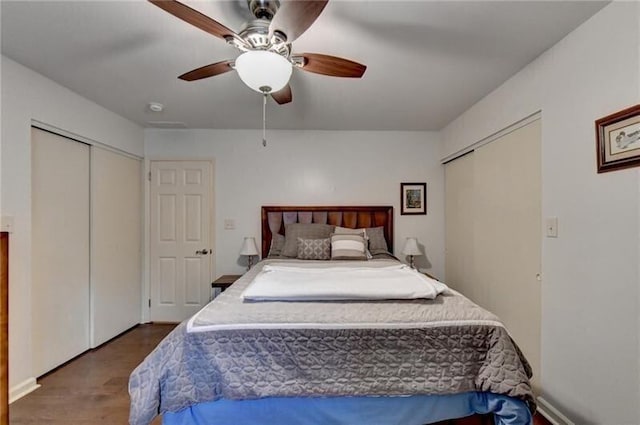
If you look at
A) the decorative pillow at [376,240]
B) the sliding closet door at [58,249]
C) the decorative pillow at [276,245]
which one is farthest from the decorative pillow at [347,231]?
the sliding closet door at [58,249]

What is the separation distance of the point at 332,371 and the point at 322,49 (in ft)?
6.05

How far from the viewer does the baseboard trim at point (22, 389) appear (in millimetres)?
2118

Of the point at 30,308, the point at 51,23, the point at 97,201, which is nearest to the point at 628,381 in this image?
the point at 51,23

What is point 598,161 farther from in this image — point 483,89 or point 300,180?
point 300,180

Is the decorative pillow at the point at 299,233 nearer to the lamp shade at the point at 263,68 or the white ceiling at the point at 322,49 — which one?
the white ceiling at the point at 322,49

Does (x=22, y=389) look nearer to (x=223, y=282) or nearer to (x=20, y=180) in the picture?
(x=20, y=180)

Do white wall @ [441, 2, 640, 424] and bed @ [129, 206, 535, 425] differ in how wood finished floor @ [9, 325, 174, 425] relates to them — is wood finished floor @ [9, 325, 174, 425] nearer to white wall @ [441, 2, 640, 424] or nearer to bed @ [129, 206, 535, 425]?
bed @ [129, 206, 535, 425]

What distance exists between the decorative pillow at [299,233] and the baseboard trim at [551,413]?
7.29ft

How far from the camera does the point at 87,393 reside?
2234mm

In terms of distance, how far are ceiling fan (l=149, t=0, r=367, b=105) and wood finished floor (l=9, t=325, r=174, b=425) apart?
6.90ft

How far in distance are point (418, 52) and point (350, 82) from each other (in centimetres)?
60

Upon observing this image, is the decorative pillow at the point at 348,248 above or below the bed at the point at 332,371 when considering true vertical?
above

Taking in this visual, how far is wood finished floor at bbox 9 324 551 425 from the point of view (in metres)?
1.95

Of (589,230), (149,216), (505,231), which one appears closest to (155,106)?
(149,216)
